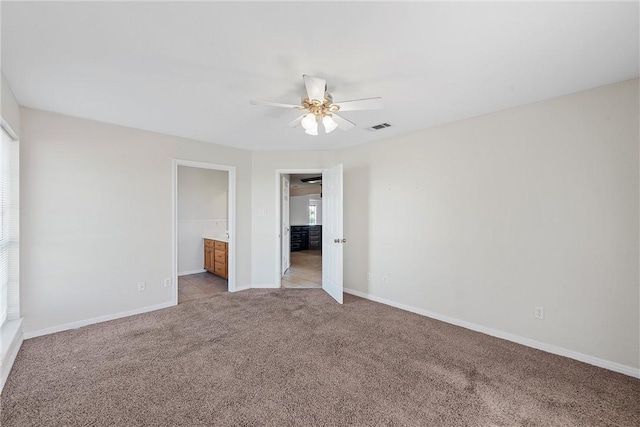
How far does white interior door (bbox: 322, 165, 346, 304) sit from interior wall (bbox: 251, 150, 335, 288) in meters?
0.39

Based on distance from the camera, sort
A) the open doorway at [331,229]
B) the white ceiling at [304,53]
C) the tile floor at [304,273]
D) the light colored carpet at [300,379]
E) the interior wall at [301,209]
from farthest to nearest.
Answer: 1. the interior wall at [301,209]
2. the tile floor at [304,273]
3. the open doorway at [331,229]
4. the light colored carpet at [300,379]
5. the white ceiling at [304,53]

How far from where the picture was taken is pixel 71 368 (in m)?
2.26

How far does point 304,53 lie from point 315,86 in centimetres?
22

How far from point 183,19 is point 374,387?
107 inches

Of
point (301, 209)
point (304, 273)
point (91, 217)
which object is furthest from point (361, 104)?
point (301, 209)

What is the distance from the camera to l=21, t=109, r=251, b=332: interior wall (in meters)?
2.83

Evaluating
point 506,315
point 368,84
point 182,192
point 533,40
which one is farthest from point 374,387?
point 182,192

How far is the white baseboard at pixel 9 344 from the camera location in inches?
82.6

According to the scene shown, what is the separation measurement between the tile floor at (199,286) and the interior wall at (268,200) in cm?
71

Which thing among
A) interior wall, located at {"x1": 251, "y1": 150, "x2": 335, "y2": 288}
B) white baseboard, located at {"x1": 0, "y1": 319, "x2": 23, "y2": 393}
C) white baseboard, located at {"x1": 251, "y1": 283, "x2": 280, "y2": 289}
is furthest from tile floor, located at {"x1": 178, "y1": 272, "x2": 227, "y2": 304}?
white baseboard, located at {"x1": 0, "y1": 319, "x2": 23, "y2": 393}

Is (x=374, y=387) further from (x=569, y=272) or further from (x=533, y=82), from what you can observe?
(x=533, y=82)

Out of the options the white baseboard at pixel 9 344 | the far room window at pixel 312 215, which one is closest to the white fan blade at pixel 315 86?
the white baseboard at pixel 9 344

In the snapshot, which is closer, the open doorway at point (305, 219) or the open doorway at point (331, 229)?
the open doorway at point (331, 229)

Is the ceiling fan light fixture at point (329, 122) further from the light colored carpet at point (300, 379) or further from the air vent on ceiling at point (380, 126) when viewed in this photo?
the light colored carpet at point (300, 379)
